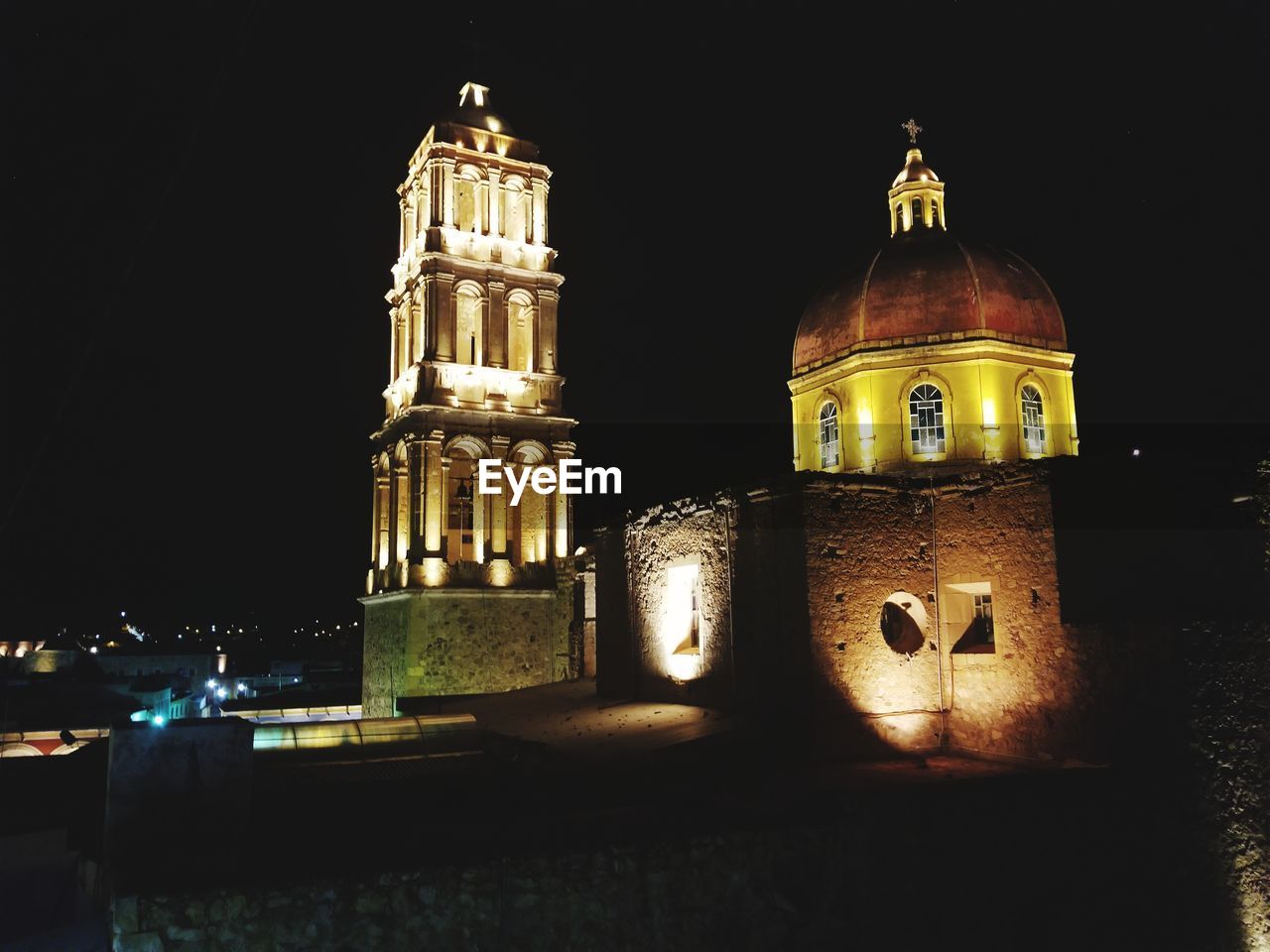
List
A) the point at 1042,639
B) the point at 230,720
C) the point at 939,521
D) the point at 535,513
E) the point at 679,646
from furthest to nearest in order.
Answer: the point at 535,513, the point at 679,646, the point at 939,521, the point at 1042,639, the point at 230,720

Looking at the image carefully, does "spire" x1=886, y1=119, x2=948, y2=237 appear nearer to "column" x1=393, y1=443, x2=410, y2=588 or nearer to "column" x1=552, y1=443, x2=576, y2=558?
"column" x1=552, y1=443, x2=576, y2=558

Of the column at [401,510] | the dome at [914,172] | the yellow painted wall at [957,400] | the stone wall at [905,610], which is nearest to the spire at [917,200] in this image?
the dome at [914,172]

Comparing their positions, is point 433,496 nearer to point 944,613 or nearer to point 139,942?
point 944,613

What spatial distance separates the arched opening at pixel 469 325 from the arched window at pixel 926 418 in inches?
612

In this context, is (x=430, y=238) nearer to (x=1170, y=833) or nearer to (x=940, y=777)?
(x=940, y=777)

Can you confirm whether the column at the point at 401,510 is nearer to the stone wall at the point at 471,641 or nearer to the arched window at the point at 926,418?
the stone wall at the point at 471,641

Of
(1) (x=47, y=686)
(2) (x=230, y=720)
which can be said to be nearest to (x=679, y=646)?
(2) (x=230, y=720)

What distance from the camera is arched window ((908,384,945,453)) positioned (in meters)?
22.6

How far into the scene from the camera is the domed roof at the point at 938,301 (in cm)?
2288

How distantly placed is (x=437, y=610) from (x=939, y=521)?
701 inches

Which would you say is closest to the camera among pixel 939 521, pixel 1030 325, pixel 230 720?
pixel 230 720

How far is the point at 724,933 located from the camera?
1199cm

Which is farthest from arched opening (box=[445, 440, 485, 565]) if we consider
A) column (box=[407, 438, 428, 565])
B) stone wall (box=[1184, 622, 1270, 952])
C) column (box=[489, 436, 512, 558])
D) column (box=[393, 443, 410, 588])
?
stone wall (box=[1184, 622, 1270, 952])

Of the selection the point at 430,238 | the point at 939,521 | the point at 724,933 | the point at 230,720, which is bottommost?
the point at 724,933
